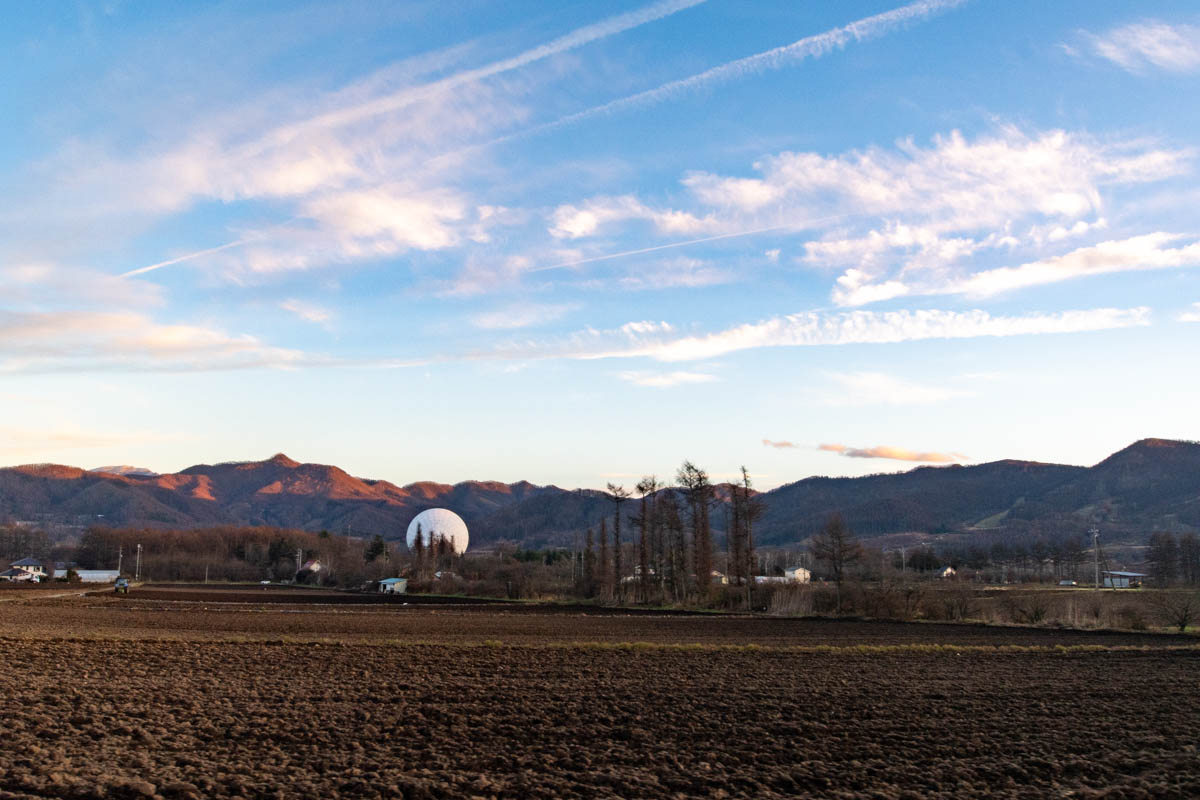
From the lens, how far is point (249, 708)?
1789cm

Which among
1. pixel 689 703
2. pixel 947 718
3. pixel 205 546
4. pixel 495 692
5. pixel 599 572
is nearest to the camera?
pixel 947 718

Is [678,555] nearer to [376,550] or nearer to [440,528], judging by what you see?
[440,528]

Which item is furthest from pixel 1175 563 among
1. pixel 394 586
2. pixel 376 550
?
pixel 376 550

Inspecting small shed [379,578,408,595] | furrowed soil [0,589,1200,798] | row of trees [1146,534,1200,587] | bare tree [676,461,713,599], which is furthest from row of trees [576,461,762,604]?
row of trees [1146,534,1200,587]

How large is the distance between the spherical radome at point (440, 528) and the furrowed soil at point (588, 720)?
133m

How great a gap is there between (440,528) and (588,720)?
152m

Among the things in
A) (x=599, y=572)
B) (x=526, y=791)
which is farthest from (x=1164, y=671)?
(x=599, y=572)

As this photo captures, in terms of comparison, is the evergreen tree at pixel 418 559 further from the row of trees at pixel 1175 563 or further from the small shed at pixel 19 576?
the row of trees at pixel 1175 563

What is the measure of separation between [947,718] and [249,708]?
→ 13.5 meters

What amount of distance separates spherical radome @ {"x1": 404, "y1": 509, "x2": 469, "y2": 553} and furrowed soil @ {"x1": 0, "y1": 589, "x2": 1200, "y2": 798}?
133 m

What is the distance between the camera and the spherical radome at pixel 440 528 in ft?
541

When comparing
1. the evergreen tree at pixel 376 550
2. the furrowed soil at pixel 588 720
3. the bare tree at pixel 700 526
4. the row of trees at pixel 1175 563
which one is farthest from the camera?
the evergreen tree at pixel 376 550

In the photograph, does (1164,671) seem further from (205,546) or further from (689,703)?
(205,546)

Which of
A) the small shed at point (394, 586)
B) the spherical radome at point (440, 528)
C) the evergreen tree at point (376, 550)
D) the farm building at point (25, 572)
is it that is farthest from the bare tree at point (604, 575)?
the evergreen tree at point (376, 550)
